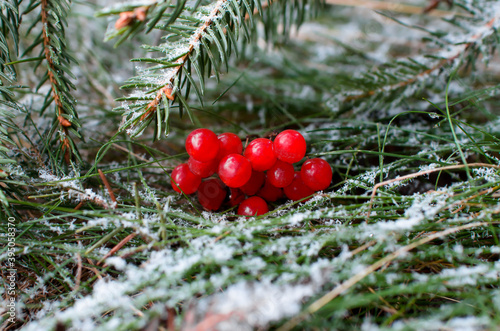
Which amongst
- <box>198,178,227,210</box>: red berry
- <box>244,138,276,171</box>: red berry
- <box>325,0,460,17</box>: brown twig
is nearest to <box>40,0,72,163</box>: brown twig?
<box>198,178,227,210</box>: red berry

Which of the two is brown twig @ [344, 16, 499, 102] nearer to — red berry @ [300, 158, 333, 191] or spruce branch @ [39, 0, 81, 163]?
red berry @ [300, 158, 333, 191]

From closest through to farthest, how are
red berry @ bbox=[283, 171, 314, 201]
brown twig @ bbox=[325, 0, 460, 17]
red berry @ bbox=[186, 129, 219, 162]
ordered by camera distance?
1. red berry @ bbox=[186, 129, 219, 162]
2. red berry @ bbox=[283, 171, 314, 201]
3. brown twig @ bbox=[325, 0, 460, 17]

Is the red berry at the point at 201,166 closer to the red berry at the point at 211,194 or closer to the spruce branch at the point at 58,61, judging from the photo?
the red berry at the point at 211,194

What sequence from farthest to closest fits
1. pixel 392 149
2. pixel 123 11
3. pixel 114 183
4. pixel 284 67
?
pixel 284 67, pixel 392 149, pixel 114 183, pixel 123 11

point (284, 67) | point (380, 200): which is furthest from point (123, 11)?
point (284, 67)

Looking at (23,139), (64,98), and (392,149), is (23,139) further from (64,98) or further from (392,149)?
(392,149)

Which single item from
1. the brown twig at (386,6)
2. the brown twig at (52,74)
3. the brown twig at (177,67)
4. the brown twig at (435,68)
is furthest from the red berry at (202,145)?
the brown twig at (386,6)
